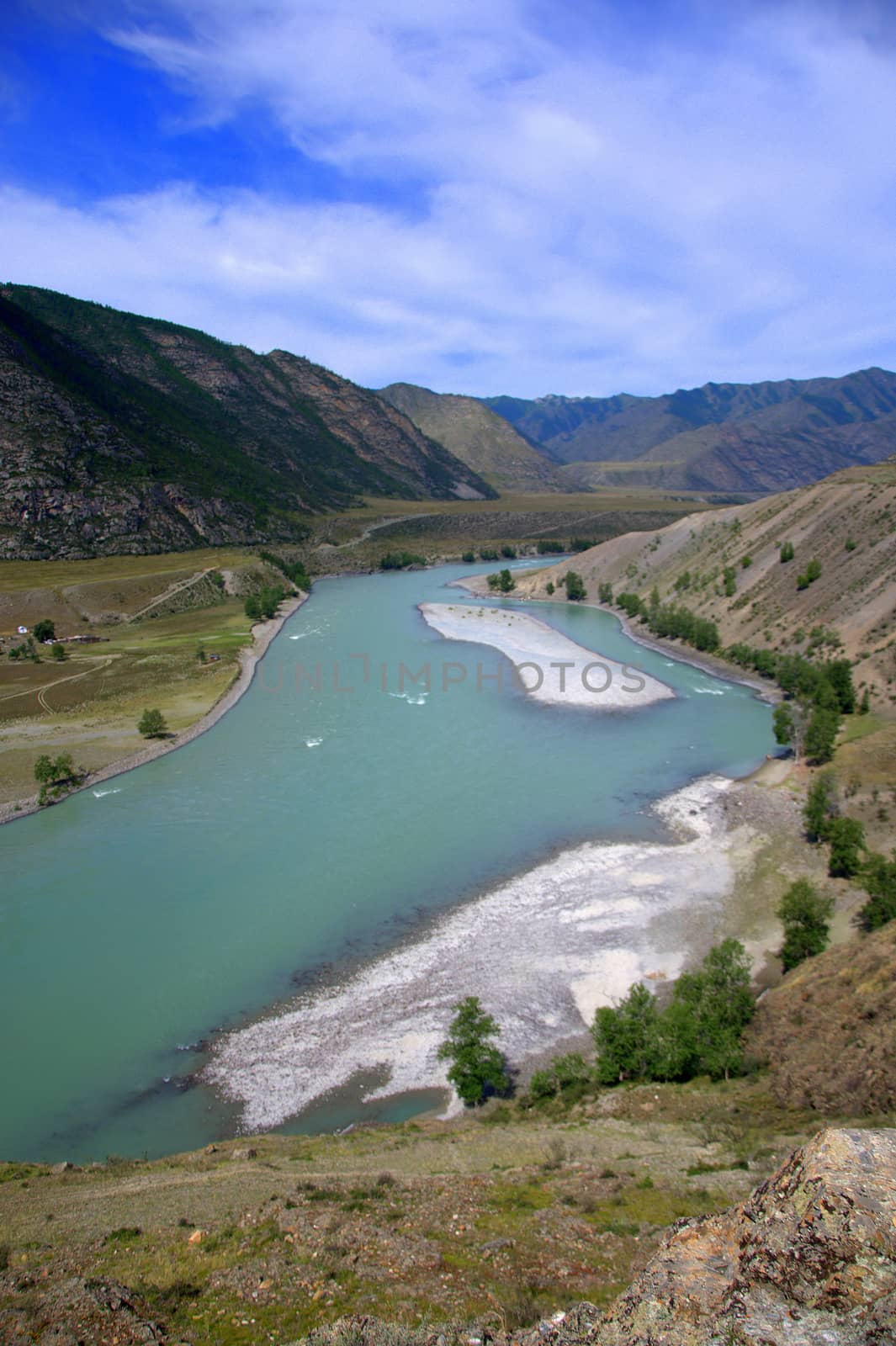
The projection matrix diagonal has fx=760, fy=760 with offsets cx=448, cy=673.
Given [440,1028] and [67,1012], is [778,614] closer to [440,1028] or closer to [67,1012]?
[440,1028]

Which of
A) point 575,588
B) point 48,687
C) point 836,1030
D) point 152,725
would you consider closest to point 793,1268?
point 836,1030

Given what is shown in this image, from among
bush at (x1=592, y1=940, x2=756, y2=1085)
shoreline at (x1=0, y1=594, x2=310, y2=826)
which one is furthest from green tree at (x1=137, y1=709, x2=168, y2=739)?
bush at (x1=592, y1=940, x2=756, y2=1085)

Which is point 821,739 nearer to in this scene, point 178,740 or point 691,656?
point 691,656

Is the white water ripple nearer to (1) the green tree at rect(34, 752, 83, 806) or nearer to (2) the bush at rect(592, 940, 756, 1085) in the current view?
(2) the bush at rect(592, 940, 756, 1085)

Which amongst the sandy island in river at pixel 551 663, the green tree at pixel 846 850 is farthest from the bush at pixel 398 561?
the green tree at pixel 846 850

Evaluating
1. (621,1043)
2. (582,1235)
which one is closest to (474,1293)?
(582,1235)

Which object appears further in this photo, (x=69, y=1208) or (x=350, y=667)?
(x=350, y=667)
